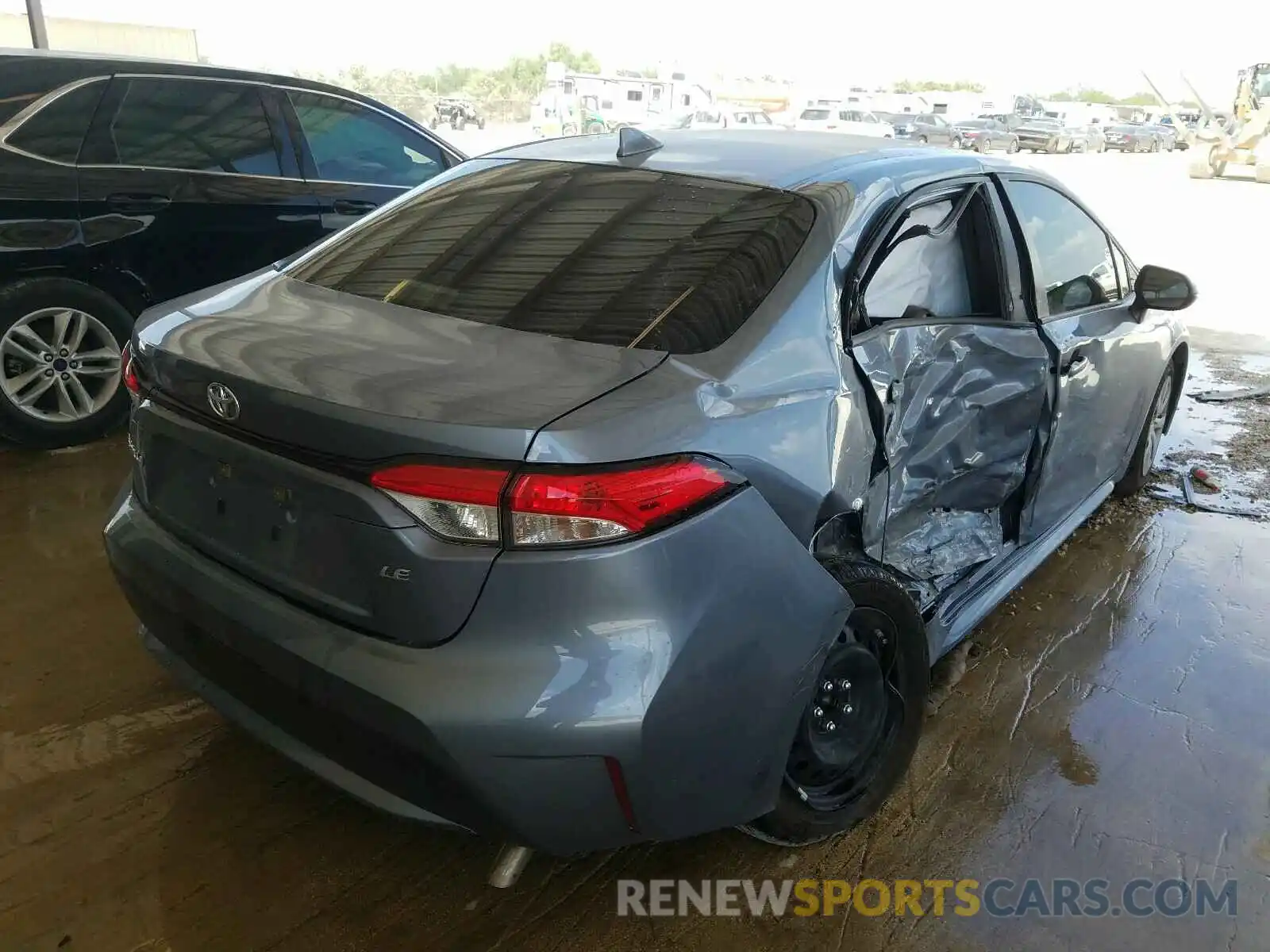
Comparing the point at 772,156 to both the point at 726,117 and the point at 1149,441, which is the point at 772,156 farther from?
the point at 726,117

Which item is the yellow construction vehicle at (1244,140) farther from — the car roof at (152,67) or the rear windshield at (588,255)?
the rear windshield at (588,255)

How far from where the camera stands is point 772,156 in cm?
257

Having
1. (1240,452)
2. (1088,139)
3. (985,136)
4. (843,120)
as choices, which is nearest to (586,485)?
(1240,452)

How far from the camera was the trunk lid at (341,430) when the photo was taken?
163cm

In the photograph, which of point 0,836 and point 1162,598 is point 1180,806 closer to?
point 1162,598

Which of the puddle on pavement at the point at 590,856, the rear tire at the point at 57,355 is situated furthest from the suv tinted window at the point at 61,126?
the puddle on pavement at the point at 590,856

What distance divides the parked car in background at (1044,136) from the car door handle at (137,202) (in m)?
33.2

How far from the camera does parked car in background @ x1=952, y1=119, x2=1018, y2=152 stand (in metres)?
30.0

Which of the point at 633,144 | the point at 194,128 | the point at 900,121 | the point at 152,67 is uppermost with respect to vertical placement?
the point at 152,67

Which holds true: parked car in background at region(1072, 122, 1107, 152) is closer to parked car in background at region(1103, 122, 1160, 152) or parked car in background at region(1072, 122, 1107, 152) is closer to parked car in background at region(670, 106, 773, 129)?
parked car in background at region(1103, 122, 1160, 152)

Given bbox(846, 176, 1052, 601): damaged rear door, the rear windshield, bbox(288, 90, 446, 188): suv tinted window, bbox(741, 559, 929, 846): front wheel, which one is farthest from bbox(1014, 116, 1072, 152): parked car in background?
bbox(741, 559, 929, 846): front wheel

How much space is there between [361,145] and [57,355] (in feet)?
6.39

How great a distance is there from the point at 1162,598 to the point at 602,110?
82.9ft

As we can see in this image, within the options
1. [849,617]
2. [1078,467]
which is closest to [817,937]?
[849,617]
